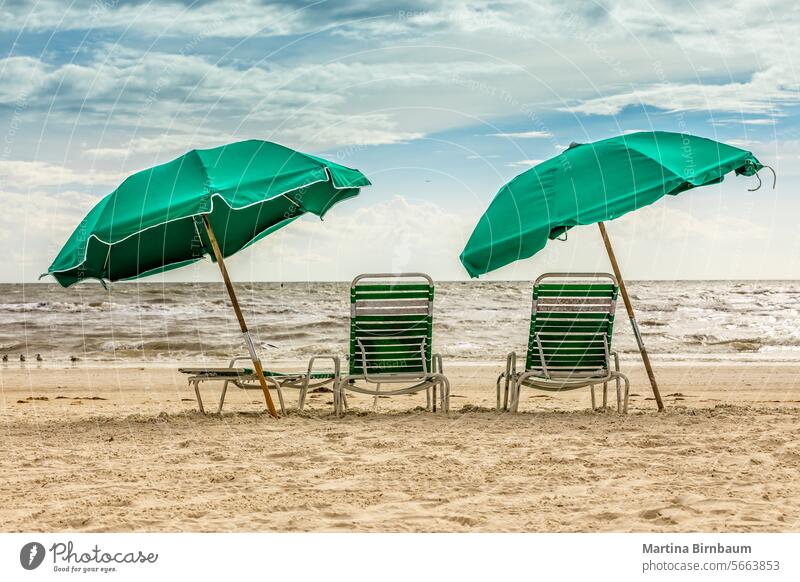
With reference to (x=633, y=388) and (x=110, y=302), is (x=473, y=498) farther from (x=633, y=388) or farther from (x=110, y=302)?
(x=110, y=302)

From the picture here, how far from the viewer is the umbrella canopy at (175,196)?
247 inches

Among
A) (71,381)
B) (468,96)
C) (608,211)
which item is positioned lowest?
(71,381)

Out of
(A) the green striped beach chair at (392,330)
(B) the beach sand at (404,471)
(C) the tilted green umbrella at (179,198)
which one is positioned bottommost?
(B) the beach sand at (404,471)

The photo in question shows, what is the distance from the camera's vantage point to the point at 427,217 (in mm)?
13039

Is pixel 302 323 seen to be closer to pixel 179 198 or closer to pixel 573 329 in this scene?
pixel 573 329

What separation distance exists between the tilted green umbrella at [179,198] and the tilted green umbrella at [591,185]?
1160 millimetres

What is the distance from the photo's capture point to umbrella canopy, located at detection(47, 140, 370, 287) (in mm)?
6285

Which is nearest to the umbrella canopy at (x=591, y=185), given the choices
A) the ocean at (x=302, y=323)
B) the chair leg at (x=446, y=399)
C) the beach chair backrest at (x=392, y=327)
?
the beach chair backrest at (x=392, y=327)

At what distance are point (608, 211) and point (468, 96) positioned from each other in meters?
6.66

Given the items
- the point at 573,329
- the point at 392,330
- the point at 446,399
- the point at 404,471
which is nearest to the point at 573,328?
the point at 573,329

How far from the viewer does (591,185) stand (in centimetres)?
683

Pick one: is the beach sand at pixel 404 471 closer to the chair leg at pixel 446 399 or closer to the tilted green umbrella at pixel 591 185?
the chair leg at pixel 446 399

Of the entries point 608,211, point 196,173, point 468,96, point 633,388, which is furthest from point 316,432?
point 468,96

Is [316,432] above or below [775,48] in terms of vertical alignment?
below
